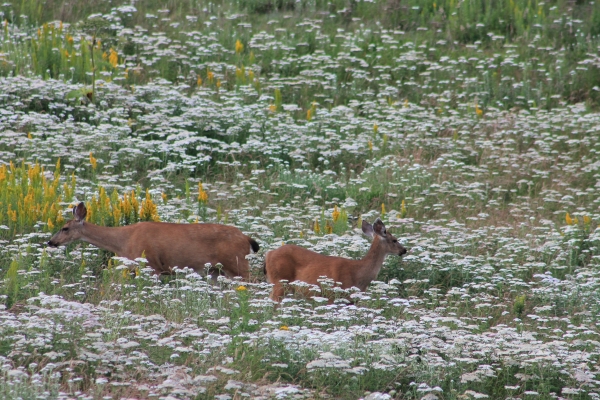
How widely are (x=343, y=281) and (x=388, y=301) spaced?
67cm

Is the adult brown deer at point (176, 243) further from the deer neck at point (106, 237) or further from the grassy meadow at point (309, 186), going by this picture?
the grassy meadow at point (309, 186)

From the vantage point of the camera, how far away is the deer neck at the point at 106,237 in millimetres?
9305

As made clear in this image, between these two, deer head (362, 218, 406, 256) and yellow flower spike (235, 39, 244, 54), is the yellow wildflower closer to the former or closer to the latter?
deer head (362, 218, 406, 256)

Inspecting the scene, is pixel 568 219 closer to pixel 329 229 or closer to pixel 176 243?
pixel 329 229

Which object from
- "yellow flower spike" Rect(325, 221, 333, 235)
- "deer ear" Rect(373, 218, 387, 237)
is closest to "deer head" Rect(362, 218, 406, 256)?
"deer ear" Rect(373, 218, 387, 237)

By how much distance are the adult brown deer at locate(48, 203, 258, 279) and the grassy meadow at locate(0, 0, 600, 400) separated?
213mm

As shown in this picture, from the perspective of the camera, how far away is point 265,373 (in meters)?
6.54

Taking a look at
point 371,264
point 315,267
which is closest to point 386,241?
point 371,264

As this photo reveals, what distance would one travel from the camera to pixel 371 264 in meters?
9.09

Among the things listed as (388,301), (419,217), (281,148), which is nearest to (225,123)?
(281,148)

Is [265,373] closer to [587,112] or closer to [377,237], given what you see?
[377,237]

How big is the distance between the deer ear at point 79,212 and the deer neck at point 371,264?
287 centimetres

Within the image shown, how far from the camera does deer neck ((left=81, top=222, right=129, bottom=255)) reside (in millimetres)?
9305

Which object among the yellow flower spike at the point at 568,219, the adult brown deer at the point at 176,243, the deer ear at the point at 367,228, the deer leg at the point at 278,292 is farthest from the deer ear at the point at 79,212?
the yellow flower spike at the point at 568,219
